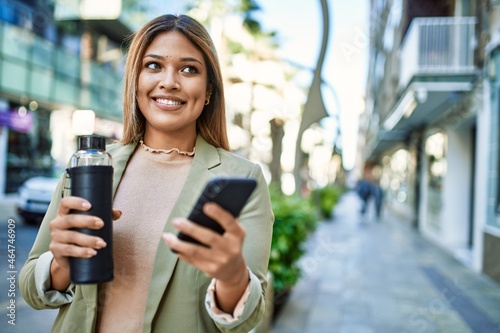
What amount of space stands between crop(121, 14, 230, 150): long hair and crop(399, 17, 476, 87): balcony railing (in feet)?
26.6

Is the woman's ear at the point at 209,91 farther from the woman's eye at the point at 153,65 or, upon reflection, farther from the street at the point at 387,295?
the street at the point at 387,295

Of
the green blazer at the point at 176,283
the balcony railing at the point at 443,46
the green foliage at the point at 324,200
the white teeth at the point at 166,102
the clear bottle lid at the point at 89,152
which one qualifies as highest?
the balcony railing at the point at 443,46

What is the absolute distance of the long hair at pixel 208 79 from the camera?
0.98 meters

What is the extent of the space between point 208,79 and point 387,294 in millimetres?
5557

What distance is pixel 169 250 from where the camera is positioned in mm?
941

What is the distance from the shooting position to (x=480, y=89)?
7711mm

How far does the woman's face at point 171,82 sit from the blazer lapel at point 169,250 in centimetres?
11

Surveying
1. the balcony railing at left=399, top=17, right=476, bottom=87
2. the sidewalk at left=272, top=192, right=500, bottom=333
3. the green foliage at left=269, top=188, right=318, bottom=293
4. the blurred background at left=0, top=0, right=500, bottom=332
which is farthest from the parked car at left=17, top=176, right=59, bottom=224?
the balcony railing at left=399, top=17, right=476, bottom=87

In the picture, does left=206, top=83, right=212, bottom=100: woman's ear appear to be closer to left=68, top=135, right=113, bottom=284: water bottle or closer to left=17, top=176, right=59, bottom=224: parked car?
left=68, top=135, right=113, bottom=284: water bottle

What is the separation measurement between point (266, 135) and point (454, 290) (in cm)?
322

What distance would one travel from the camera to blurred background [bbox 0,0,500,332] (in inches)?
86.1

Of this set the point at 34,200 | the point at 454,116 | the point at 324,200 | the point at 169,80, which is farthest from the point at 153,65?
the point at 324,200

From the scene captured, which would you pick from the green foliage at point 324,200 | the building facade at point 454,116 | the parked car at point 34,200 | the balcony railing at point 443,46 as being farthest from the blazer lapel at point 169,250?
the green foliage at point 324,200

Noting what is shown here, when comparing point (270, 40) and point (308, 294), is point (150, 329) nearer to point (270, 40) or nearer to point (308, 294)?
point (270, 40)
